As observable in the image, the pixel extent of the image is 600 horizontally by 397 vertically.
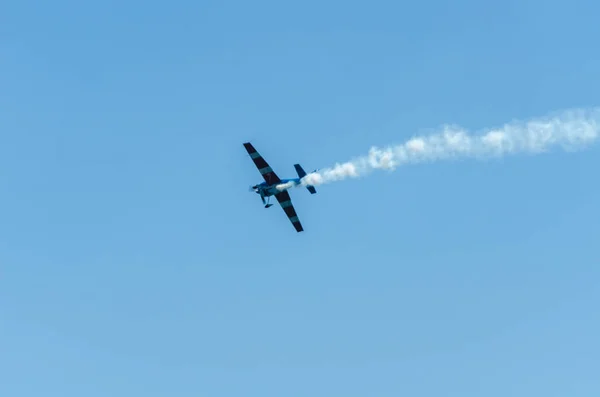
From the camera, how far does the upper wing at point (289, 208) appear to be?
11231cm

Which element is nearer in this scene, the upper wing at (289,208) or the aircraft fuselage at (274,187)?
the aircraft fuselage at (274,187)

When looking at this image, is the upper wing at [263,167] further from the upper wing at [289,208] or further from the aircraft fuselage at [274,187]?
the upper wing at [289,208]

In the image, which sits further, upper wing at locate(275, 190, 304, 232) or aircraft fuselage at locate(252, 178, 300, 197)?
upper wing at locate(275, 190, 304, 232)

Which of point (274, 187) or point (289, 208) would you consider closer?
point (274, 187)

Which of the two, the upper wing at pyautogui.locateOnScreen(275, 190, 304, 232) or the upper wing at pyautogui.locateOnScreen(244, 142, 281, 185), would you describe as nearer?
the upper wing at pyautogui.locateOnScreen(244, 142, 281, 185)

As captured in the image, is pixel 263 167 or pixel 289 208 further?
pixel 289 208

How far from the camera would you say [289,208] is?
113 meters

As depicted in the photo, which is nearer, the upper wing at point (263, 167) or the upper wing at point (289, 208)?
the upper wing at point (263, 167)

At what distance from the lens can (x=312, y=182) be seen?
107 m

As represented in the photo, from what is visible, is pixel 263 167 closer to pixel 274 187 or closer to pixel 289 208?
pixel 274 187

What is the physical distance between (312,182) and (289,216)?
761 cm

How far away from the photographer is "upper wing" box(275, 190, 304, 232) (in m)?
112

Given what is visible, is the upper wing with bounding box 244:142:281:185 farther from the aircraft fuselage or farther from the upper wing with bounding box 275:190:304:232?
the upper wing with bounding box 275:190:304:232

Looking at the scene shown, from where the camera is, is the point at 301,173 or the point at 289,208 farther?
the point at 289,208
